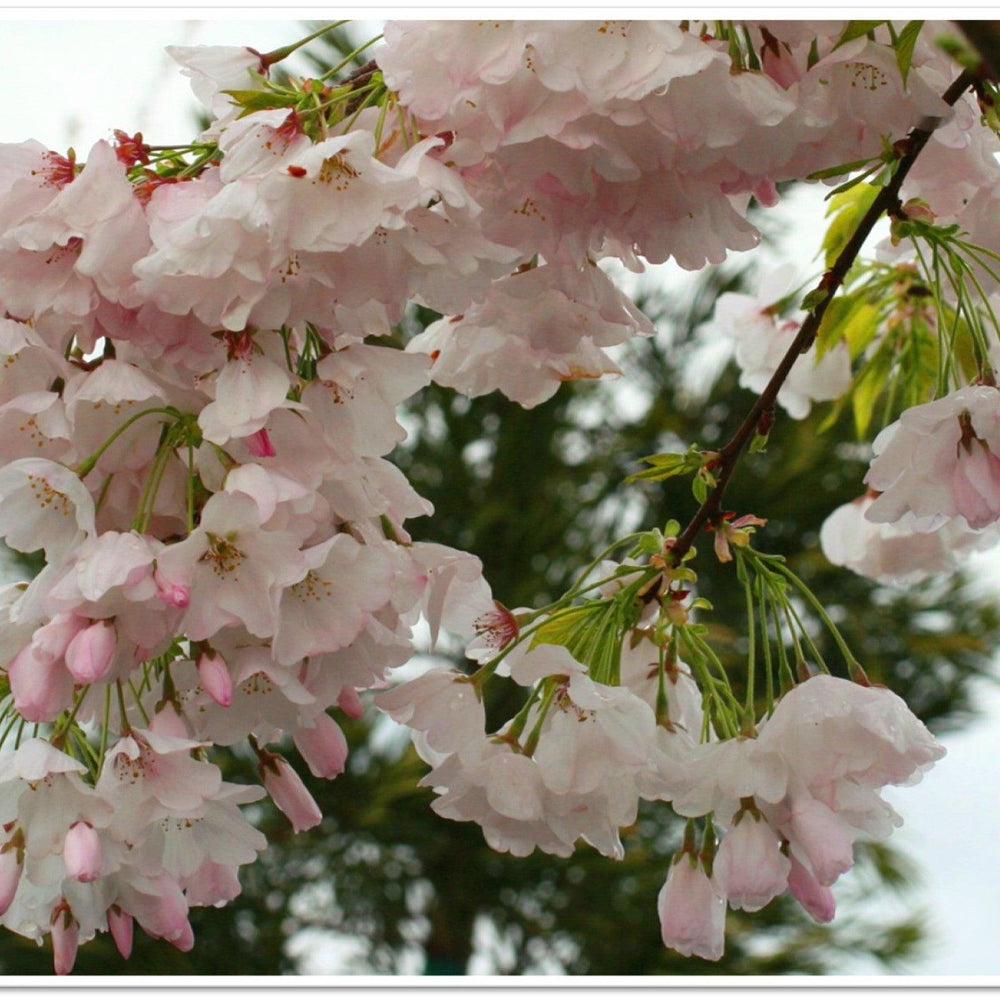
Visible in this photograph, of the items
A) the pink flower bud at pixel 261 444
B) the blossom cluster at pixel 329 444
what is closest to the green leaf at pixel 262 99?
the blossom cluster at pixel 329 444

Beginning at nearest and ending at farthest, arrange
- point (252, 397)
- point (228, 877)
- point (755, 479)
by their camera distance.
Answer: point (252, 397), point (228, 877), point (755, 479)

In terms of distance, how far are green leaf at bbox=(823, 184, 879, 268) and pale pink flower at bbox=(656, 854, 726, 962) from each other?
1.14ft

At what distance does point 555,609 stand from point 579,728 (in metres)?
0.09

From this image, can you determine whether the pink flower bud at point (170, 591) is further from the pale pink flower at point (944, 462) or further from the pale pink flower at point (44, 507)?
the pale pink flower at point (944, 462)

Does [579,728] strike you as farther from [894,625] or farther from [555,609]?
[894,625]

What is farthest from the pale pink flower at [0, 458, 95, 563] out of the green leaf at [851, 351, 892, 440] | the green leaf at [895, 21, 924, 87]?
the green leaf at [851, 351, 892, 440]

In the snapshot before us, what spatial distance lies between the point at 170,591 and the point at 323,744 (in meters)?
0.12

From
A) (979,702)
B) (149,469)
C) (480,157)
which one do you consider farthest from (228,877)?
(979,702)

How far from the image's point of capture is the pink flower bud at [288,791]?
61 cm

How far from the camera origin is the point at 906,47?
0.53 m

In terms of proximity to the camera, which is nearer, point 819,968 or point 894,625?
point 819,968

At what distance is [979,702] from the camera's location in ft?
9.58

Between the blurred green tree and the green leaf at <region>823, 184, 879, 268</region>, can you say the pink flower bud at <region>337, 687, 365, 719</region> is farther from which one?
the blurred green tree

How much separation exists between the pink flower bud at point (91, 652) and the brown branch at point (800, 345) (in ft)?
0.89
